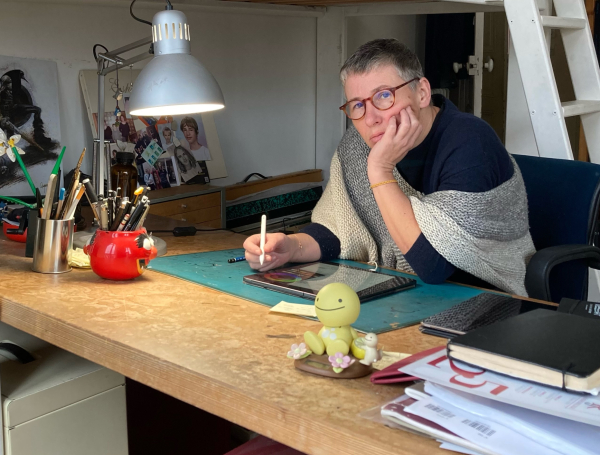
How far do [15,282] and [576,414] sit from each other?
1.14 m

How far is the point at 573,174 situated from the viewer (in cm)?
185

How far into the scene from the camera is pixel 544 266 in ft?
5.30

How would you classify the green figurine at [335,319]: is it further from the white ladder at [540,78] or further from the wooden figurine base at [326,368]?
the white ladder at [540,78]

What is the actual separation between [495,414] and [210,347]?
0.47 meters

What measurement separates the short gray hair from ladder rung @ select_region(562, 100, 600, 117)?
721mm

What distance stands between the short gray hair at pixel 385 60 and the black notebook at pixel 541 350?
2.71ft

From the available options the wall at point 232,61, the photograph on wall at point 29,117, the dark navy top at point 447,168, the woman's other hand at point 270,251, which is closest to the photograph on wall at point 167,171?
the wall at point 232,61

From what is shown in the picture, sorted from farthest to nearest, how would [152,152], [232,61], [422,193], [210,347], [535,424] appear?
[232,61]
[152,152]
[422,193]
[210,347]
[535,424]

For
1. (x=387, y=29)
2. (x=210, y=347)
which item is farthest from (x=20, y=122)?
(x=387, y=29)

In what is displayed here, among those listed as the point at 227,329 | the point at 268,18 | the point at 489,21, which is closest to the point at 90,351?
the point at 227,329

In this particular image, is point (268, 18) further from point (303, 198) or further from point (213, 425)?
point (213, 425)

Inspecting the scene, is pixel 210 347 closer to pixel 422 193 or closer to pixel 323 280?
pixel 323 280

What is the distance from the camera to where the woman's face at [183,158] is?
10.9 feet

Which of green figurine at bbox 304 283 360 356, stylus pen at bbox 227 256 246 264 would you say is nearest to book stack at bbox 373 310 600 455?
green figurine at bbox 304 283 360 356
